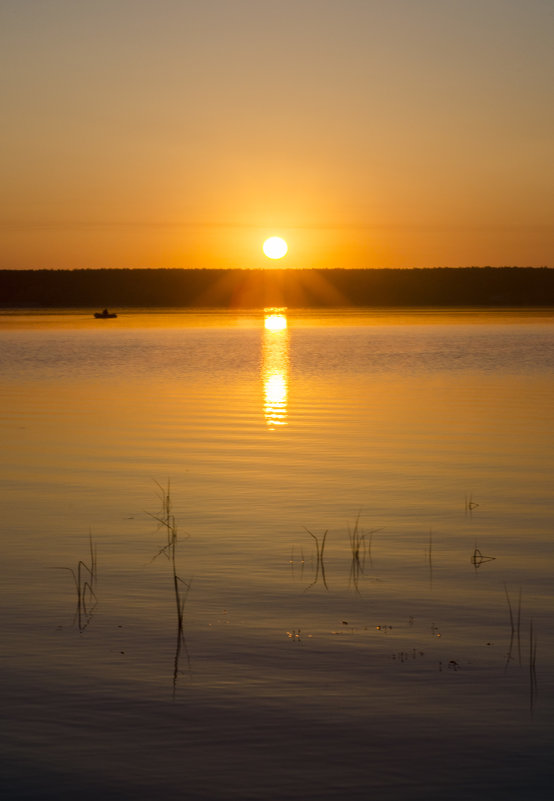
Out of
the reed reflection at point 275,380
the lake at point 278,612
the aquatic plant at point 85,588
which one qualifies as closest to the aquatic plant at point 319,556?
the lake at point 278,612

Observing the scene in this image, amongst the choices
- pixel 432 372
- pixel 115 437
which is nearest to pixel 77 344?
pixel 432 372

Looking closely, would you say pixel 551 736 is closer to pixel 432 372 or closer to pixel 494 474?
pixel 494 474

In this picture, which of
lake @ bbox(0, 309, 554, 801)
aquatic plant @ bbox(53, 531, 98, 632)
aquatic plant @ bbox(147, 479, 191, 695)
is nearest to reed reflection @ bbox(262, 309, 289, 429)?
lake @ bbox(0, 309, 554, 801)

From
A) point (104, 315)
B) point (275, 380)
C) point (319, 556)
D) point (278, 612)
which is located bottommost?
point (278, 612)

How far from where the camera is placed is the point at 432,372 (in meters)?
46.1

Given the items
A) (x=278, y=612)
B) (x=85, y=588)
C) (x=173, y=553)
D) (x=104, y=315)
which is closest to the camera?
(x=278, y=612)

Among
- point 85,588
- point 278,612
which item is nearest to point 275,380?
point 85,588

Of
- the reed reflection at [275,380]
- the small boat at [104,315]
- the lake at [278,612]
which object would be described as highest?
the small boat at [104,315]

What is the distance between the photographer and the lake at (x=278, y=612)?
7406 millimetres

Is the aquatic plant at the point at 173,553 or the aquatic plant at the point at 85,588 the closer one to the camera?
the aquatic plant at the point at 173,553

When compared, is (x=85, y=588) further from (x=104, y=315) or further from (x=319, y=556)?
(x=104, y=315)

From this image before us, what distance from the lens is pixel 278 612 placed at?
10.8 meters

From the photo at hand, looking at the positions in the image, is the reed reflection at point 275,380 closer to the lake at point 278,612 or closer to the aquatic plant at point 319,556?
the lake at point 278,612

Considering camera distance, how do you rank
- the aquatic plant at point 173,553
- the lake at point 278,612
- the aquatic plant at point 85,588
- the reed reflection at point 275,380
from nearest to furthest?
the lake at point 278,612
the aquatic plant at point 173,553
the aquatic plant at point 85,588
the reed reflection at point 275,380
